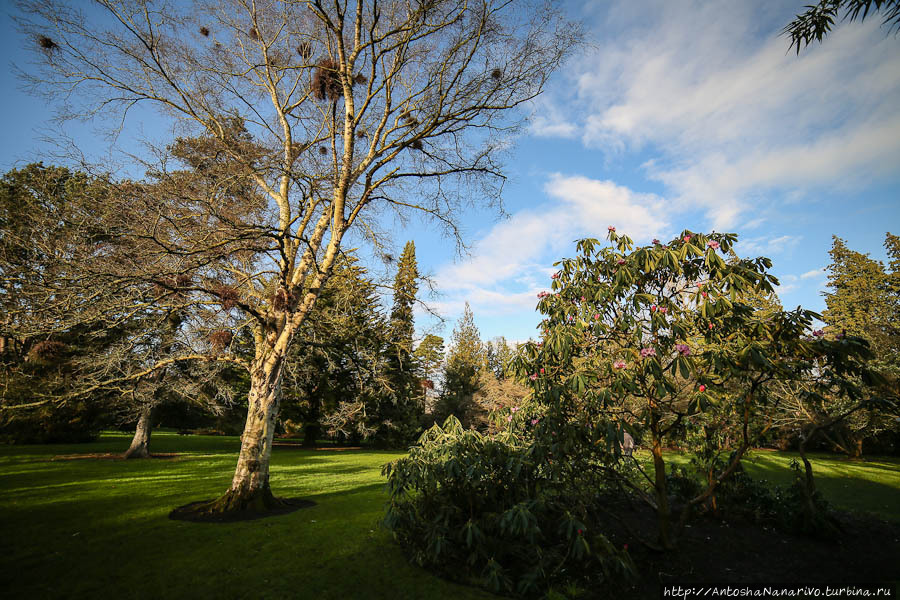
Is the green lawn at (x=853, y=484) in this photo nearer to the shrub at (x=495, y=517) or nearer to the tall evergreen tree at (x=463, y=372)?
the shrub at (x=495, y=517)

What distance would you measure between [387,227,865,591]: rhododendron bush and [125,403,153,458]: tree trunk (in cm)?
1464

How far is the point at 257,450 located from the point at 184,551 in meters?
1.65

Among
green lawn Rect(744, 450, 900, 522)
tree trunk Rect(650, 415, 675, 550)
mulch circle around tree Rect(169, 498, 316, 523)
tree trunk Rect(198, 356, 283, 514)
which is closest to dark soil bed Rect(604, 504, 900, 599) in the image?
tree trunk Rect(650, 415, 675, 550)

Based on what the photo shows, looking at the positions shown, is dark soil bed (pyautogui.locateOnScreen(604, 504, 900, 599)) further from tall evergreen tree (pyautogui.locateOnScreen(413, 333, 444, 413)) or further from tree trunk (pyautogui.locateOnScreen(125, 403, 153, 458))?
tall evergreen tree (pyautogui.locateOnScreen(413, 333, 444, 413))

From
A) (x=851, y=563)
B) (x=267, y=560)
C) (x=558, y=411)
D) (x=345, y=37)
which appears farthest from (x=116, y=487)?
(x=851, y=563)

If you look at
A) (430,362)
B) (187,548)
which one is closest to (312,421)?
(430,362)

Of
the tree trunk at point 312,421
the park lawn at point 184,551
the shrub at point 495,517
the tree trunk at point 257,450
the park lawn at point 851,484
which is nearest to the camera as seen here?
the park lawn at point 184,551

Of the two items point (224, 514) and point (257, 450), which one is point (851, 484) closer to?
point (257, 450)

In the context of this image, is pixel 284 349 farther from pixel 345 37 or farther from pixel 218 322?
pixel 345 37

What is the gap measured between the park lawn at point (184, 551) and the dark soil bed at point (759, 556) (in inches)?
82.9

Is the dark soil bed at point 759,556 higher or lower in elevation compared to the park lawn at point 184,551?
lower

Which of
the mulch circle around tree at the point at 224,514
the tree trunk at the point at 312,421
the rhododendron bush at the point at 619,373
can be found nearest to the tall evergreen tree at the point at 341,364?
the tree trunk at the point at 312,421

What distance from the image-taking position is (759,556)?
4234mm

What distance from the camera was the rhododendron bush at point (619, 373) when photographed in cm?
371
